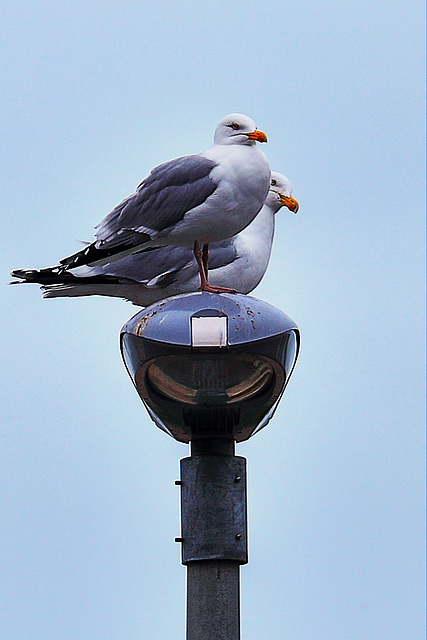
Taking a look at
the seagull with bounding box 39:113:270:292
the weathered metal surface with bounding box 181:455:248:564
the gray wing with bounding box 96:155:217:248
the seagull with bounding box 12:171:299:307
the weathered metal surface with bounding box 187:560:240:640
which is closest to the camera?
the weathered metal surface with bounding box 187:560:240:640

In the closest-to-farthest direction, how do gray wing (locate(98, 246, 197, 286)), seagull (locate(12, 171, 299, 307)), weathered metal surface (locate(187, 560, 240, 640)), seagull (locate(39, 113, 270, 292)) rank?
weathered metal surface (locate(187, 560, 240, 640))
seagull (locate(39, 113, 270, 292))
seagull (locate(12, 171, 299, 307))
gray wing (locate(98, 246, 197, 286))

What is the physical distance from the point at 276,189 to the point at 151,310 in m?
4.55

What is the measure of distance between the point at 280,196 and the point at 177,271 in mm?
820

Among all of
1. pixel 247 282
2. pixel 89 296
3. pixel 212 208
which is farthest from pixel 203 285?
pixel 89 296

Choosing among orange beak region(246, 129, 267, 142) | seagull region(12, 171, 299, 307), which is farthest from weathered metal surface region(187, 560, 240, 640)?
seagull region(12, 171, 299, 307)

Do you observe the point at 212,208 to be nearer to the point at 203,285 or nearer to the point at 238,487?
the point at 203,285

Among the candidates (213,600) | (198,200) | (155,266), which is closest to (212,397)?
(213,600)

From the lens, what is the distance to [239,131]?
17.5 feet

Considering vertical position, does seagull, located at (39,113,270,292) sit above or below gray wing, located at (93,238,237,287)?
below

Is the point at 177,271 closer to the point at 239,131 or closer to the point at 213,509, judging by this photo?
Answer: the point at 239,131

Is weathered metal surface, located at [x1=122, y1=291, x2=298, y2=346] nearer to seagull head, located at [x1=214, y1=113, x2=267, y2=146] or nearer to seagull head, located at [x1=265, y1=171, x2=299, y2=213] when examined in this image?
seagull head, located at [x1=214, y1=113, x2=267, y2=146]

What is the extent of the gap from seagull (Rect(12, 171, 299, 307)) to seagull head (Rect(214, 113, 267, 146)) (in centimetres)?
151

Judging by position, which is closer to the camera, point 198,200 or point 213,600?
point 213,600

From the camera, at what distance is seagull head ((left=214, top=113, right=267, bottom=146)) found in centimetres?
529
